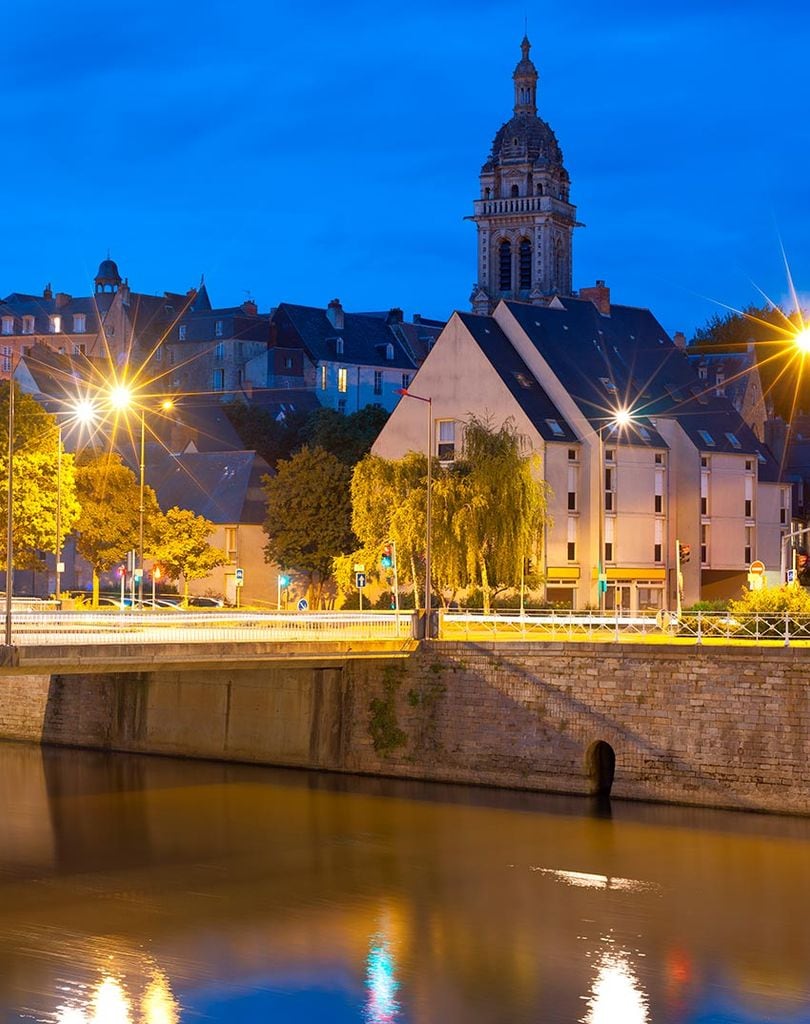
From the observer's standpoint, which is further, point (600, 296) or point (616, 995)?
point (600, 296)

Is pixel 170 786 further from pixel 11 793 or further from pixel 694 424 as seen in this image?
pixel 694 424

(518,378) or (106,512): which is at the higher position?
(518,378)

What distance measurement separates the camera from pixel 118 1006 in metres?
30.0

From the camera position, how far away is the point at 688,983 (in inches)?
1252

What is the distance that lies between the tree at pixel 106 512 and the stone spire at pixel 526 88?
114 meters

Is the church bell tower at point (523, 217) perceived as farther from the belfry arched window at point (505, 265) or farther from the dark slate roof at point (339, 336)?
the dark slate roof at point (339, 336)

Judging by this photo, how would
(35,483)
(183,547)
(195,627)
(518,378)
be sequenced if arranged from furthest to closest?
(183,547), (518,378), (35,483), (195,627)

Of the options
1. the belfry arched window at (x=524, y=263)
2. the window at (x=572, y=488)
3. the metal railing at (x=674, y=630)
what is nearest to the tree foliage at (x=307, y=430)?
the window at (x=572, y=488)

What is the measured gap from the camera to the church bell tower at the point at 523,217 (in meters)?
178

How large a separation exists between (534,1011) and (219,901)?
10123 mm

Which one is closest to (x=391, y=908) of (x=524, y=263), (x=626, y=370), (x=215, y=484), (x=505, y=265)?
(x=626, y=370)

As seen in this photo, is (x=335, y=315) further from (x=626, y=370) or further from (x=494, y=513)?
(x=494, y=513)

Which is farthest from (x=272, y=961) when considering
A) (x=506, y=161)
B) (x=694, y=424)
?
(x=506, y=161)

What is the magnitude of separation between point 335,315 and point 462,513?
297ft
